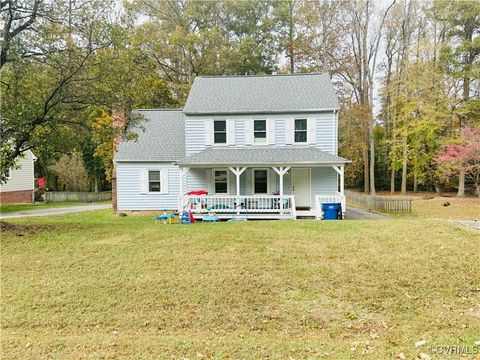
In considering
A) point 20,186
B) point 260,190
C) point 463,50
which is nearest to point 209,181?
point 260,190

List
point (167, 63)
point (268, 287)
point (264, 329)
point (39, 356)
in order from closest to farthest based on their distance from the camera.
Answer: point (39, 356) < point (264, 329) < point (268, 287) < point (167, 63)

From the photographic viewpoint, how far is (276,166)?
50.2 ft

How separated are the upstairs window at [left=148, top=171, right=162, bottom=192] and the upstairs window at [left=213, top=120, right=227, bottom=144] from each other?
3788 mm

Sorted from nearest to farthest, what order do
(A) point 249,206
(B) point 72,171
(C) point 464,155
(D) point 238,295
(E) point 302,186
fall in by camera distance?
(D) point 238,295, (A) point 249,206, (E) point 302,186, (C) point 464,155, (B) point 72,171

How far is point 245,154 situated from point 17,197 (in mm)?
20193

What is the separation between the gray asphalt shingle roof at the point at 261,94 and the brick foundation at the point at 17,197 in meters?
17.2

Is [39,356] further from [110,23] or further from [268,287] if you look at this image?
[110,23]

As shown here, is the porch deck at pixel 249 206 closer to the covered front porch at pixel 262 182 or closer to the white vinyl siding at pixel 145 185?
the covered front porch at pixel 262 182

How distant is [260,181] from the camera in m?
17.2

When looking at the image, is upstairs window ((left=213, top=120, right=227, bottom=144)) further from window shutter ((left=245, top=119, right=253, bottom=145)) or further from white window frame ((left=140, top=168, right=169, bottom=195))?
white window frame ((left=140, top=168, right=169, bottom=195))

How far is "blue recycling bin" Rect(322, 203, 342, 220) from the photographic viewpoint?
556 inches

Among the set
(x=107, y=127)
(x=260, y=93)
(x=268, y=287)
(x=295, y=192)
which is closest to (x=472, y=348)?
(x=268, y=287)

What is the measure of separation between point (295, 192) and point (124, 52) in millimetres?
10179

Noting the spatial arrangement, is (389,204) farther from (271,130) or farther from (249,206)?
(249,206)
